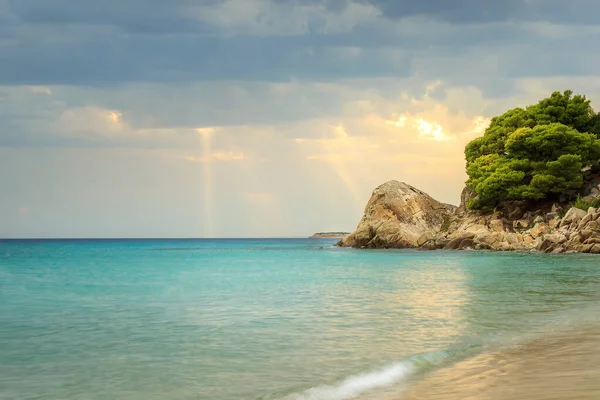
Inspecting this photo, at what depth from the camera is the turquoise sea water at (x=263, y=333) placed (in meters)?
8.16

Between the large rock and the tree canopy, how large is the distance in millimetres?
7484

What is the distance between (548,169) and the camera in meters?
56.0

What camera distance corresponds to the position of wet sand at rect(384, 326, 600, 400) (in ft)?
22.1

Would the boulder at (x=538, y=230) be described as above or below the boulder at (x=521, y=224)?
below

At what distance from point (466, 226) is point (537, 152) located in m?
10.3

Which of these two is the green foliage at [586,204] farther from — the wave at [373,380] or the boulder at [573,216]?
the wave at [373,380]

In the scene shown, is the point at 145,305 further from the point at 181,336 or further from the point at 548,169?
the point at 548,169

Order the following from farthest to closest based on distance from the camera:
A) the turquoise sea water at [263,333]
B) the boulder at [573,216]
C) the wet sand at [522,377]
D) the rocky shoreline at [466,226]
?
the boulder at [573,216] → the rocky shoreline at [466,226] → the turquoise sea water at [263,333] → the wet sand at [522,377]

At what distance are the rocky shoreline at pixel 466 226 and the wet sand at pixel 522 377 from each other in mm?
38947

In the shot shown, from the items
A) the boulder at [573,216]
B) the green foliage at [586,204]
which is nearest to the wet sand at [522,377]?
the boulder at [573,216]

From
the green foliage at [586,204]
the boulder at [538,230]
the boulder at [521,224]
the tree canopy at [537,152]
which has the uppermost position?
the tree canopy at [537,152]

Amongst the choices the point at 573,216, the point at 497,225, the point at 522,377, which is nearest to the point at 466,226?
the point at 497,225

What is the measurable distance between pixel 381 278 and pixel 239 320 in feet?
44.0

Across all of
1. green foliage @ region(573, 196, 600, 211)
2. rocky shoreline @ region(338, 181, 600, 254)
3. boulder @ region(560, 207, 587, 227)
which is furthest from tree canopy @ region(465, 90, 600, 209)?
boulder @ region(560, 207, 587, 227)
